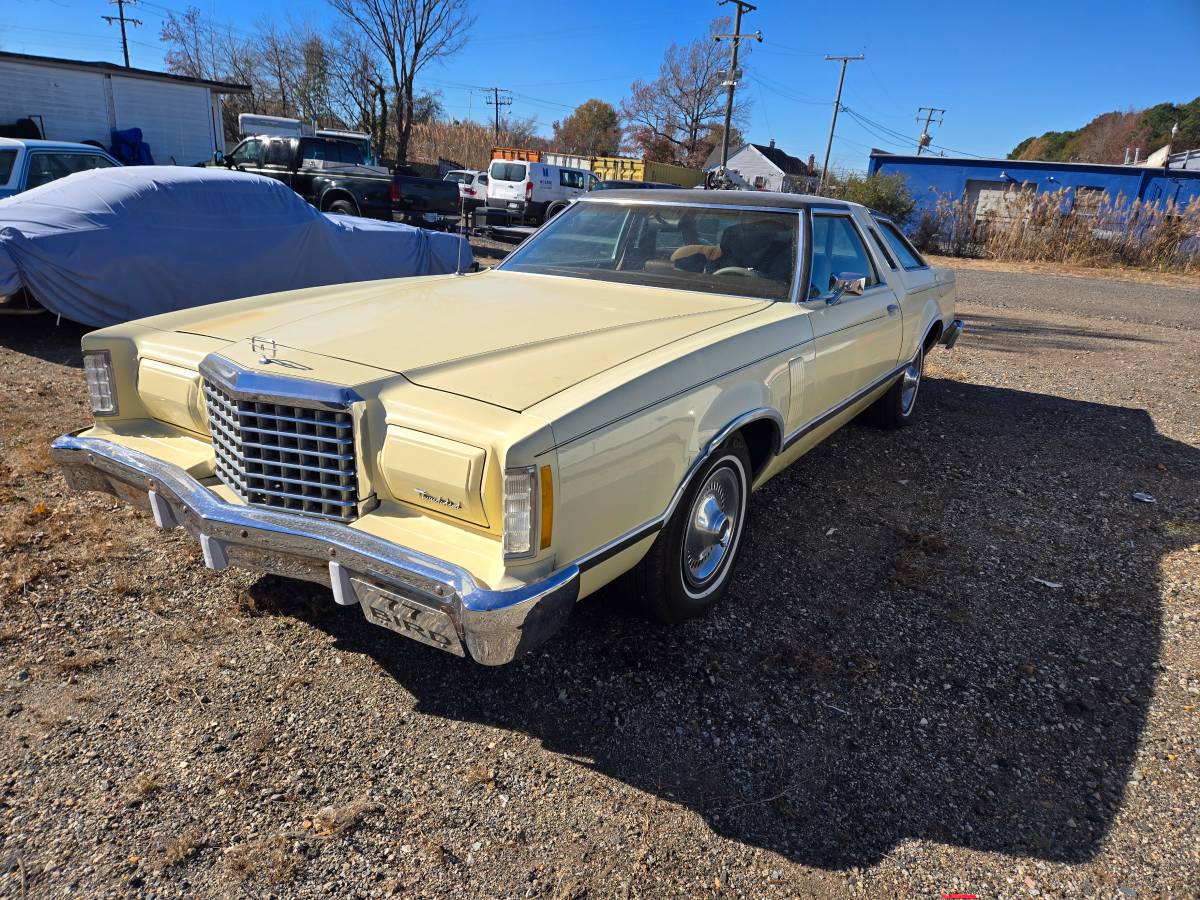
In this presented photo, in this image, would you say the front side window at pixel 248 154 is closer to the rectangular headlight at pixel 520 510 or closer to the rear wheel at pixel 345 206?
the rear wheel at pixel 345 206

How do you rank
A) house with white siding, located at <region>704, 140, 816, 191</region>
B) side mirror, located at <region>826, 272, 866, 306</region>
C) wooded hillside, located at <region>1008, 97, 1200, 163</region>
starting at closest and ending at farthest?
side mirror, located at <region>826, 272, 866, 306</region>
house with white siding, located at <region>704, 140, 816, 191</region>
wooded hillside, located at <region>1008, 97, 1200, 163</region>

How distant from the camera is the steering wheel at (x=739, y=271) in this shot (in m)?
3.65

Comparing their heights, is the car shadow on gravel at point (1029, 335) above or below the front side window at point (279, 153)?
below

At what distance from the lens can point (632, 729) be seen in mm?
2486

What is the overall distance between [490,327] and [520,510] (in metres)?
1.09

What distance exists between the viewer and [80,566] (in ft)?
10.5

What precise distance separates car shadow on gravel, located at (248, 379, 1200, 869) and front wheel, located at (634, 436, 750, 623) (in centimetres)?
14

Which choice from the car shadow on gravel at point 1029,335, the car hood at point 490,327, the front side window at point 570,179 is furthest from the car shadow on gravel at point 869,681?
the front side window at point 570,179

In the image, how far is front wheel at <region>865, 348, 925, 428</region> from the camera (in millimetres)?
5371

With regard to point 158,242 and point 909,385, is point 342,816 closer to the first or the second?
point 909,385

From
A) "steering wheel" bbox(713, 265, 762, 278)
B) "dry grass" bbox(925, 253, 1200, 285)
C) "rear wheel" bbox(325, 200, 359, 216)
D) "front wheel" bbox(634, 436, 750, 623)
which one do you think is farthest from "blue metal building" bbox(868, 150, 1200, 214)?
"front wheel" bbox(634, 436, 750, 623)

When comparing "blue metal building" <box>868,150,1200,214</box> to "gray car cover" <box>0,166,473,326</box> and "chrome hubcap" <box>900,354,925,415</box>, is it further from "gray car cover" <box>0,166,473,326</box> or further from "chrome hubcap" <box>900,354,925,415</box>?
"gray car cover" <box>0,166,473,326</box>

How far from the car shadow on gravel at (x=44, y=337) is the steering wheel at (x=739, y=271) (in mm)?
5316

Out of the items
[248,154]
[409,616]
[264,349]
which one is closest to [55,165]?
[248,154]
